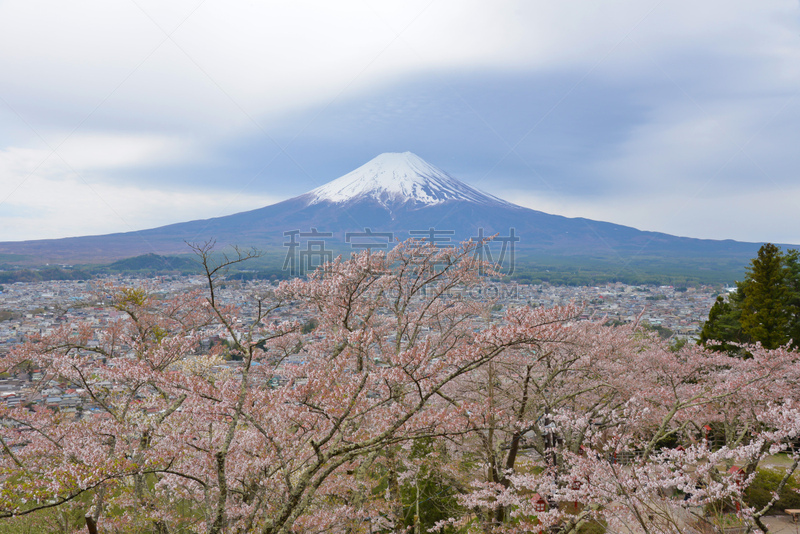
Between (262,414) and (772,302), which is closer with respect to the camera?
(262,414)

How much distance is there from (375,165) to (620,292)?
87273 millimetres

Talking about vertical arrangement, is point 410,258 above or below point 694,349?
above

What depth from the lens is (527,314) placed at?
5.57 metres

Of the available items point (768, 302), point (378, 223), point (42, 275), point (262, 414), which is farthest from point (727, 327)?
point (378, 223)

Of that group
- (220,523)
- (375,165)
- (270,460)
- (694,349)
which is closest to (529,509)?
(270,460)

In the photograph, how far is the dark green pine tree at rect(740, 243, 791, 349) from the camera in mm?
15344

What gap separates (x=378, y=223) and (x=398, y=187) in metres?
19.5

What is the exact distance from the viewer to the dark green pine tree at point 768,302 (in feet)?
50.3

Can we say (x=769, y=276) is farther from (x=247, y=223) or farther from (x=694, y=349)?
(x=247, y=223)

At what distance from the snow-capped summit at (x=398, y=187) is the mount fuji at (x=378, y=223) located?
273 mm

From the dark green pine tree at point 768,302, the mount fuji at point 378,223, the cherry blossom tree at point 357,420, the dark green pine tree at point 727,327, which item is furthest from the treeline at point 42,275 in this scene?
the dark green pine tree at point 768,302

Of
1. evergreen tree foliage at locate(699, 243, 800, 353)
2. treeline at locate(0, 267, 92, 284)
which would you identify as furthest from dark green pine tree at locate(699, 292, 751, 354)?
treeline at locate(0, 267, 92, 284)

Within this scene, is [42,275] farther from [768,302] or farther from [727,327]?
[768,302]

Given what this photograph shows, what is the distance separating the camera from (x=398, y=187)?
116 meters
